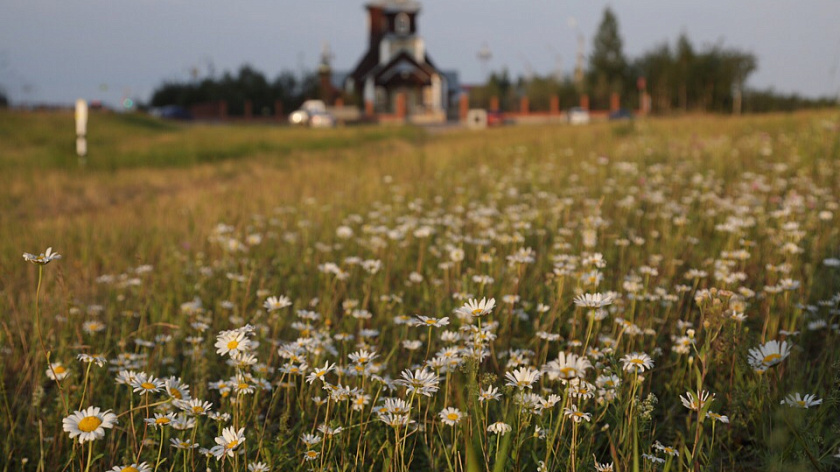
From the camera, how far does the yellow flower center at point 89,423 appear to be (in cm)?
128

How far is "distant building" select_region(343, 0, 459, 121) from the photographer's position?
44.9 metres

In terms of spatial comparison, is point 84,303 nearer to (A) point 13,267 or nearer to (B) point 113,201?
(A) point 13,267

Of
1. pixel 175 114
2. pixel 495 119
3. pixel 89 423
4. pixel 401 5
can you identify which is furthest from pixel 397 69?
pixel 89 423

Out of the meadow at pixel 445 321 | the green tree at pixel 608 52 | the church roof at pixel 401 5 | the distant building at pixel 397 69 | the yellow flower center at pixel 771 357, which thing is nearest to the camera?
the yellow flower center at pixel 771 357

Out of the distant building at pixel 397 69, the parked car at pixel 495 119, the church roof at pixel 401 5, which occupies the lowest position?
the parked car at pixel 495 119

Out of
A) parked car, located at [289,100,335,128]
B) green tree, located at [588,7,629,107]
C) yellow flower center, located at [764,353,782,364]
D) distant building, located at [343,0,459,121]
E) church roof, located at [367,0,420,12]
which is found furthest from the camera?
green tree, located at [588,7,629,107]

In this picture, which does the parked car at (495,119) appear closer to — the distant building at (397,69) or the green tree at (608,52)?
the distant building at (397,69)

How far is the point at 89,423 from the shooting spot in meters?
1.30

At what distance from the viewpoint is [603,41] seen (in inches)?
2100

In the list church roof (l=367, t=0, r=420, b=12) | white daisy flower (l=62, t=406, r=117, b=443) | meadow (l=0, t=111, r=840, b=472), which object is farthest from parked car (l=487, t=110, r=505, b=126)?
white daisy flower (l=62, t=406, r=117, b=443)

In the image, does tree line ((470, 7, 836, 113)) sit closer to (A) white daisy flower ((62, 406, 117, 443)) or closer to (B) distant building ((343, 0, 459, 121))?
(B) distant building ((343, 0, 459, 121))

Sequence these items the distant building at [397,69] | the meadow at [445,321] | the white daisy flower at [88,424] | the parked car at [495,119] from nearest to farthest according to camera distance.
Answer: the white daisy flower at [88,424]
the meadow at [445,321]
the parked car at [495,119]
the distant building at [397,69]

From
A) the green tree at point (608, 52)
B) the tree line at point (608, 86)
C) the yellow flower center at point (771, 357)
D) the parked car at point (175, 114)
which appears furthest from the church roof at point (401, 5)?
the yellow flower center at point (771, 357)

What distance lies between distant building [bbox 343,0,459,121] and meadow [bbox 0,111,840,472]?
36897mm
